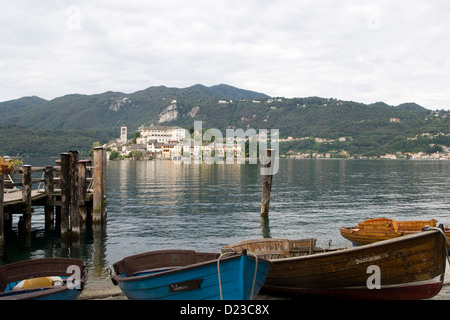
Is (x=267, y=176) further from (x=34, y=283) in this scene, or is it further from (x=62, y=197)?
(x=34, y=283)

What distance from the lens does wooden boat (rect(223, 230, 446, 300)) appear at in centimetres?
934

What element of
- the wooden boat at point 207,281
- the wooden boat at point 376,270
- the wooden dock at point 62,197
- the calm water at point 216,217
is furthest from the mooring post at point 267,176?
the wooden boat at point 207,281

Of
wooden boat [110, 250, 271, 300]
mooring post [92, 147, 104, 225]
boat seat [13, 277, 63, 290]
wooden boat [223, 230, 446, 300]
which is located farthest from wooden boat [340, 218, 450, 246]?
mooring post [92, 147, 104, 225]

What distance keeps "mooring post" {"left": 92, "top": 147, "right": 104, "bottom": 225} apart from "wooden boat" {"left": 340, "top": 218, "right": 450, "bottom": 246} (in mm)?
13020

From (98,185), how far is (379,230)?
14431 millimetres

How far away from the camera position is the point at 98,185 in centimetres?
2112

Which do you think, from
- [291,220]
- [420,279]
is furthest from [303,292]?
[291,220]

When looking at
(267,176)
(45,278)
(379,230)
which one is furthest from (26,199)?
(379,230)

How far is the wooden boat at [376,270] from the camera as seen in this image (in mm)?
9336

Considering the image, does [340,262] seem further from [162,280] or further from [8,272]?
[8,272]

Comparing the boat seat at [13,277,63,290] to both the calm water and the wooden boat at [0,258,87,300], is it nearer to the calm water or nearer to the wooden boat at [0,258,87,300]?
the wooden boat at [0,258,87,300]

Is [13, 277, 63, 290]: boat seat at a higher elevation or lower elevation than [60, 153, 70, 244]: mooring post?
lower

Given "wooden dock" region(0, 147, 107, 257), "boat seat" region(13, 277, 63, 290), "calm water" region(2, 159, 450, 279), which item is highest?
"wooden dock" region(0, 147, 107, 257)
